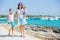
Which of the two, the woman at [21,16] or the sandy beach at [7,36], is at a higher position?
the woman at [21,16]

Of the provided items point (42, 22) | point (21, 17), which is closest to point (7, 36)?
point (21, 17)

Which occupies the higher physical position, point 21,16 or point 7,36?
point 21,16

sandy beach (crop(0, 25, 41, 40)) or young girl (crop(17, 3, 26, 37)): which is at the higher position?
young girl (crop(17, 3, 26, 37))

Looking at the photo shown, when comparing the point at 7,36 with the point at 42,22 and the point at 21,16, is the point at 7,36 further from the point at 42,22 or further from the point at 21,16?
the point at 42,22

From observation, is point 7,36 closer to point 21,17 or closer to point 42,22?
point 21,17

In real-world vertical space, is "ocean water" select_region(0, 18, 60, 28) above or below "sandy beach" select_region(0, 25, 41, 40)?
above

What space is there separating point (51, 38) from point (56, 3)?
0.32m

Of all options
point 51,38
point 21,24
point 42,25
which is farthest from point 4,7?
point 51,38

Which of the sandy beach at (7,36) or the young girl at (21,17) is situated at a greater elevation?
the young girl at (21,17)

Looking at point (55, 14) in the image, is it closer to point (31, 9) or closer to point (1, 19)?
point (31, 9)

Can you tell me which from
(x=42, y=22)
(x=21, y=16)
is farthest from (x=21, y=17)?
(x=42, y=22)

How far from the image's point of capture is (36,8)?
1578 mm

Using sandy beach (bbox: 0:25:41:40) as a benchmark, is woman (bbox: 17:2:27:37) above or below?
above

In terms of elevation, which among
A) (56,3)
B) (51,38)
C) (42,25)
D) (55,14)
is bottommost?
(51,38)
